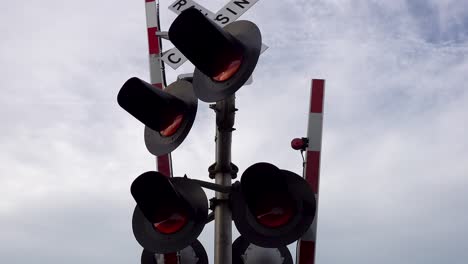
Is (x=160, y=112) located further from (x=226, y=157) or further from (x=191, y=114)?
(x=226, y=157)

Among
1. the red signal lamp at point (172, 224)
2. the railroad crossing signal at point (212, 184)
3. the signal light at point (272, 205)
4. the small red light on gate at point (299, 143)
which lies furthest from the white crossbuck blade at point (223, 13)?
the red signal lamp at point (172, 224)

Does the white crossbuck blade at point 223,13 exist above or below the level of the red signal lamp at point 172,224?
above

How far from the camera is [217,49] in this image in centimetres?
249

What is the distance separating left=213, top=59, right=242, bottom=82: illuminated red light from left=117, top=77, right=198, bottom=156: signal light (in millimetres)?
224

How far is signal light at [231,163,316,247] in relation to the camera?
2.43 metres

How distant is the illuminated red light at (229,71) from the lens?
2.44m

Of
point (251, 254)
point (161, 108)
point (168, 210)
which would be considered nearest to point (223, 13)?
point (161, 108)

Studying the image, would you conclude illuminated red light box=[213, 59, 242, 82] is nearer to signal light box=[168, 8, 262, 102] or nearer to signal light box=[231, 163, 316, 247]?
signal light box=[168, 8, 262, 102]

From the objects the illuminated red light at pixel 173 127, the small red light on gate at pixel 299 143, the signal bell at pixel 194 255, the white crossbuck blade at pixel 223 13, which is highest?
the white crossbuck blade at pixel 223 13

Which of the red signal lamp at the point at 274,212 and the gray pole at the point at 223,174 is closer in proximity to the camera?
the red signal lamp at the point at 274,212

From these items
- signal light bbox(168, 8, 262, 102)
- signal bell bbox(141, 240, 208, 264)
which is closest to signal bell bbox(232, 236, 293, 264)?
signal bell bbox(141, 240, 208, 264)

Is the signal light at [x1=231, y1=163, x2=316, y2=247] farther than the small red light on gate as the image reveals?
No

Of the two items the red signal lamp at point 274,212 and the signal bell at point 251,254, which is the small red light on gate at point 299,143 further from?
the red signal lamp at point 274,212

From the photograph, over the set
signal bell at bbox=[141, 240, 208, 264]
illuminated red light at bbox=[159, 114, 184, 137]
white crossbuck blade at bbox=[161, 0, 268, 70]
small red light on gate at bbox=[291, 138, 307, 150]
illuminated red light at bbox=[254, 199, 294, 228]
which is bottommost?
signal bell at bbox=[141, 240, 208, 264]
